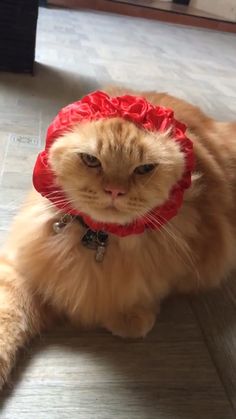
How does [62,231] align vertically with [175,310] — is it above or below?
above

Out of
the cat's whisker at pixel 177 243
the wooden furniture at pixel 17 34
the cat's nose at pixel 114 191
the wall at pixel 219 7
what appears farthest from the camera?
the wall at pixel 219 7

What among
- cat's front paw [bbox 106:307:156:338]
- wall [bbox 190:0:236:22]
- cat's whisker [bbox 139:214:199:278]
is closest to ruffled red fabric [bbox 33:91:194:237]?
cat's whisker [bbox 139:214:199:278]

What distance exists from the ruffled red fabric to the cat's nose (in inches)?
3.9

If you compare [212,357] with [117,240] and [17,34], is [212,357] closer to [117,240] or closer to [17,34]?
[117,240]

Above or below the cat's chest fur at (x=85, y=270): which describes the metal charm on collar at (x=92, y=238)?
above

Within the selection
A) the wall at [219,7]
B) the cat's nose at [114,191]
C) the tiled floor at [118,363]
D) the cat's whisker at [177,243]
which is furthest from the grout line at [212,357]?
the wall at [219,7]

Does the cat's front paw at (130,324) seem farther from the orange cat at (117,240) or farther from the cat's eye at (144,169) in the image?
the cat's eye at (144,169)

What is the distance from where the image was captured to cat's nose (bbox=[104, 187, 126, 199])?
0.80 meters

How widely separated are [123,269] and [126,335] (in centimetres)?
16

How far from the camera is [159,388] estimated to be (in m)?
0.94

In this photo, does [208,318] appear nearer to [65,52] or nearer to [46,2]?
[65,52]

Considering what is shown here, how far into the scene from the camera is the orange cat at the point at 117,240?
817 mm

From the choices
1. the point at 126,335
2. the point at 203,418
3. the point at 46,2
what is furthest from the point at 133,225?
the point at 46,2

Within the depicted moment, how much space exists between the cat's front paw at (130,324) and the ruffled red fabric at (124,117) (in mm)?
218
